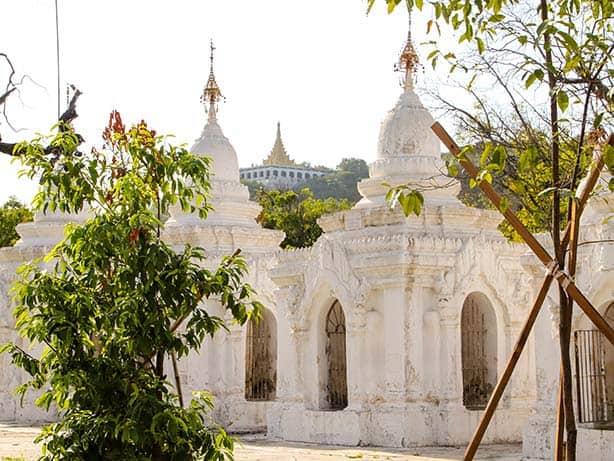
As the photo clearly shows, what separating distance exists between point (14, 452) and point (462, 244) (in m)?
7.04

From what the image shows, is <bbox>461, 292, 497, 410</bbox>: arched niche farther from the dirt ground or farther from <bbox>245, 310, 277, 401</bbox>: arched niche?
<bbox>245, 310, 277, 401</bbox>: arched niche

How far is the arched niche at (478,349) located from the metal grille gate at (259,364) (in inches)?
173

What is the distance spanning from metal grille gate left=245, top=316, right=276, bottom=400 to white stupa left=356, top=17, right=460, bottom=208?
4049mm

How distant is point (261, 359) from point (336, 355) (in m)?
3.11

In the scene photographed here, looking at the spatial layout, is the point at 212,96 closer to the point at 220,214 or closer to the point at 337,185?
the point at 220,214

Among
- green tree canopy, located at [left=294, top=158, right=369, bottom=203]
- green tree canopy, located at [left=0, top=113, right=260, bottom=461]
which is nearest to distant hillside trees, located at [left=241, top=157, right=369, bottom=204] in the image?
green tree canopy, located at [left=294, top=158, right=369, bottom=203]

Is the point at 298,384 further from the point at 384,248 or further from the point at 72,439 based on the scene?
the point at 72,439

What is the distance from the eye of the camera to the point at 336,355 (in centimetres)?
1711

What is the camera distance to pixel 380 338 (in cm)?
1568

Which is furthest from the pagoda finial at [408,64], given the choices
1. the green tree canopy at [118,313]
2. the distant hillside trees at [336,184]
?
the distant hillside trees at [336,184]

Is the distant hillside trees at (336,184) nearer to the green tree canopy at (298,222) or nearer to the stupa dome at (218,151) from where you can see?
the green tree canopy at (298,222)

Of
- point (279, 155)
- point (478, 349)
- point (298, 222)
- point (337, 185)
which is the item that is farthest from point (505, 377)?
point (337, 185)

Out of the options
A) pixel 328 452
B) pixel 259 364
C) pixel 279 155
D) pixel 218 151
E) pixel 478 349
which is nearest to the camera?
pixel 328 452

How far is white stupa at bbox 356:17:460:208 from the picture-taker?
1680 centimetres
